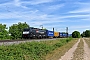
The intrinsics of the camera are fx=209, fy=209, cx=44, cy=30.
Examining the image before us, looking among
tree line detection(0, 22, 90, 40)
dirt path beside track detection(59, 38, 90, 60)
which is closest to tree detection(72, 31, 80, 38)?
tree line detection(0, 22, 90, 40)

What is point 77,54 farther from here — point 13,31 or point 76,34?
point 76,34

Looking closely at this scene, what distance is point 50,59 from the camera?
779 inches

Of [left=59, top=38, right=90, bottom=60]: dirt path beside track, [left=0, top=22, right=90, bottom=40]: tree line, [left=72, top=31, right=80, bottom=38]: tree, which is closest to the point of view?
[left=59, top=38, right=90, bottom=60]: dirt path beside track

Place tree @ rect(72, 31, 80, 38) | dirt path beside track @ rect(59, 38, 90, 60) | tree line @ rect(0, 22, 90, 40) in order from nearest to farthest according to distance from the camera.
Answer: dirt path beside track @ rect(59, 38, 90, 60) → tree line @ rect(0, 22, 90, 40) → tree @ rect(72, 31, 80, 38)

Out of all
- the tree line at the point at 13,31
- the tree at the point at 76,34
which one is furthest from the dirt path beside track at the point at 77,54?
the tree at the point at 76,34

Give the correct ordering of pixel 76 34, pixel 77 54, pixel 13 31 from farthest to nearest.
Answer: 1. pixel 76 34
2. pixel 13 31
3. pixel 77 54

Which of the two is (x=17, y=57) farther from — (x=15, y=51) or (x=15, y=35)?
(x=15, y=35)

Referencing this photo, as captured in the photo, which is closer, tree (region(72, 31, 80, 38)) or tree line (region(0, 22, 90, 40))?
→ tree line (region(0, 22, 90, 40))

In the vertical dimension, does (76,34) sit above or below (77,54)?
above

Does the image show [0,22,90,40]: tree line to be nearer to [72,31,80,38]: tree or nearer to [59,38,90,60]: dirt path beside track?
[72,31,80,38]: tree

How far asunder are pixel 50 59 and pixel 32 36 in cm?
3510

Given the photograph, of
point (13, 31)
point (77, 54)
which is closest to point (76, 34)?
point (13, 31)

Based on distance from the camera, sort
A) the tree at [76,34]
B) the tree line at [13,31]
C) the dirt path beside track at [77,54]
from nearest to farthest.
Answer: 1. the dirt path beside track at [77,54]
2. the tree line at [13,31]
3. the tree at [76,34]

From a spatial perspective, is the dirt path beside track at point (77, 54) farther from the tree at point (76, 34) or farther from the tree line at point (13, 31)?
the tree at point (76, 34)
